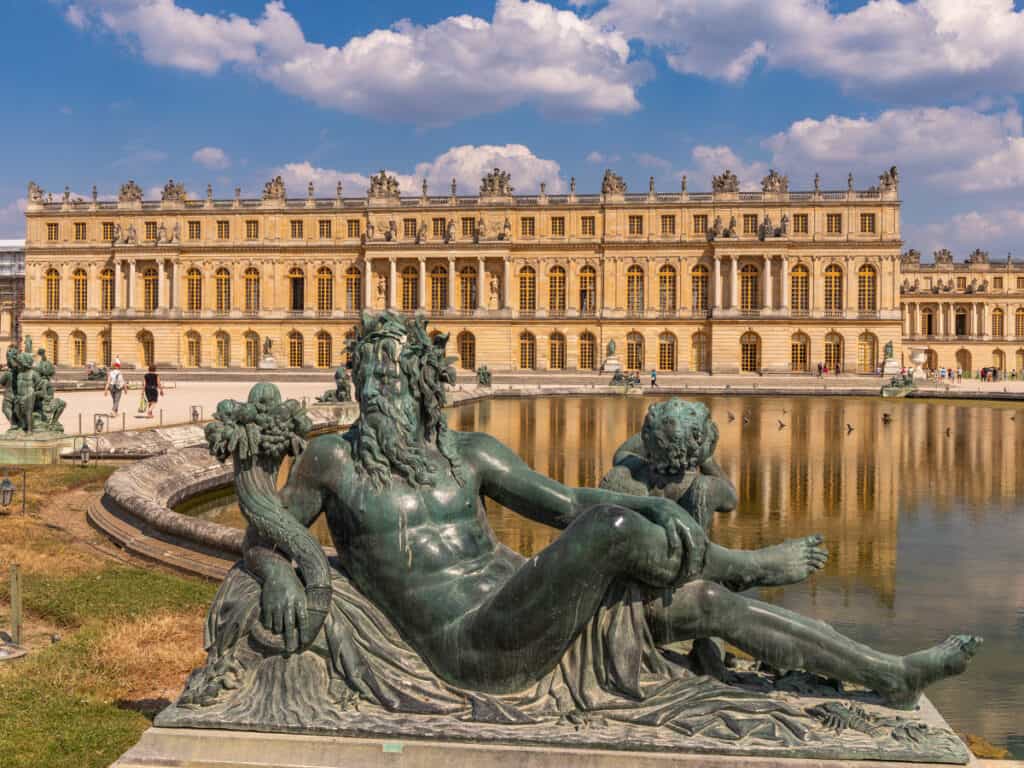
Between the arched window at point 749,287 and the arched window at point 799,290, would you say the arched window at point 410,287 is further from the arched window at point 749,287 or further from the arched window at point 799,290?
the arched window at point 799,290

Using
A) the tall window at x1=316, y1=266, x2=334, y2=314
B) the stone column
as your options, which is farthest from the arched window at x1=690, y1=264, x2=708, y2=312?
the tall window at x1=316, y1=266, x2=334, y2=314

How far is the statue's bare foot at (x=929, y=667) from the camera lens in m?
3.32

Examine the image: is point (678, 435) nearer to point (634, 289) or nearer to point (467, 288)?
point (634, 289)

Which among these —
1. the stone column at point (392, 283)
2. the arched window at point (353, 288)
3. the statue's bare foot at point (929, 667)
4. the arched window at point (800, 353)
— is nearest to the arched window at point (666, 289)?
the arched window at point (800, 353)

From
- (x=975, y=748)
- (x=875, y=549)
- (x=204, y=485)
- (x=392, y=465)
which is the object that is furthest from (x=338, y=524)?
(x=204, y=485)

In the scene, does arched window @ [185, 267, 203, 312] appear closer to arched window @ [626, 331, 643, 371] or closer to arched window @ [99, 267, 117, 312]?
arched window @ [99, 267, 117, 312]

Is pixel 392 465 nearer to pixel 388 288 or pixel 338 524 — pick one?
pixel 338 524

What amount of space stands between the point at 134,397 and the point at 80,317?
35.0 m

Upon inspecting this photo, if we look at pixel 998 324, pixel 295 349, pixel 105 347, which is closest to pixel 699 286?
pixel 295 349

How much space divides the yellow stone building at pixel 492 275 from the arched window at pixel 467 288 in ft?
0.43

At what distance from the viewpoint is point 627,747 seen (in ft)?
10.6

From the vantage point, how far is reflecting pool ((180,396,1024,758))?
7.11m

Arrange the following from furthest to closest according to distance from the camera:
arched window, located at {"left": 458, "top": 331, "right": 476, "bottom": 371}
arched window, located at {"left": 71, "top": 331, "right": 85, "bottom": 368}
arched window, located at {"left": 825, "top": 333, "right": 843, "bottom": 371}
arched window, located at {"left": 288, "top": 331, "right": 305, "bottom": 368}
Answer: arched window, located at {"left": 71, "top": 331, "right": 85, "bottom": 368}, arched window, located at {"left": 288, "top": 331, "right": 305, "bottom": 368}, arched window, located at {"left": 458, "top": 331, "right": 476, "bottom": 371}, arched window, located at {"left": 825, "top": 333, "right": 843, "bottom": 371}

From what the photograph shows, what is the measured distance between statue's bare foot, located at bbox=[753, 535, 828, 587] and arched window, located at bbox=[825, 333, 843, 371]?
58.4 m
